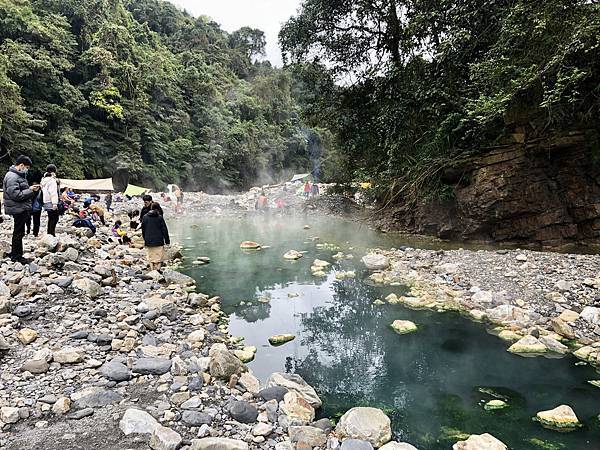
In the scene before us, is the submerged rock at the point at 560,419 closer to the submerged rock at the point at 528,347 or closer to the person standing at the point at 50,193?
the submerged rock at the point at 528,347

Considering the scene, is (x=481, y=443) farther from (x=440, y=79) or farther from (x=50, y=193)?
(x=440, y=79)

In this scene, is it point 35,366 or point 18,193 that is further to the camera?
point 18,193

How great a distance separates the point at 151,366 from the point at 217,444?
165 centimetres

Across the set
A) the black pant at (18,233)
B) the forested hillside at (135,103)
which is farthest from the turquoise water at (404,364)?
the forested hillside at (135,103)

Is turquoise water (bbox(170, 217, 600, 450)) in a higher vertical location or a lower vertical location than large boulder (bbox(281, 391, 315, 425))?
lower

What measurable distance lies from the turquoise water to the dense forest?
5172mm

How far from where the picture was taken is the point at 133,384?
158 inches

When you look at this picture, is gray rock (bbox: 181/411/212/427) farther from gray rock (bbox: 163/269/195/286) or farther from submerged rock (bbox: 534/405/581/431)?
gray rock (bbox: 163/269/195/286)

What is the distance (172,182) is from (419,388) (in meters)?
39.2

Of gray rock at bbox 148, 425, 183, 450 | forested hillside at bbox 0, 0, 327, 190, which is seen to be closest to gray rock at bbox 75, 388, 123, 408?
gray rock at bbox 148, 425, 183, 450

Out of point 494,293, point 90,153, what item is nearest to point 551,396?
point 494,293

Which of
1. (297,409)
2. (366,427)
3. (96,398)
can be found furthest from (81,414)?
(366,427)

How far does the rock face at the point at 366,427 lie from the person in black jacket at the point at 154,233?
6229 millimetres

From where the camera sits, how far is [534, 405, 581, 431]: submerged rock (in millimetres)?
3801
